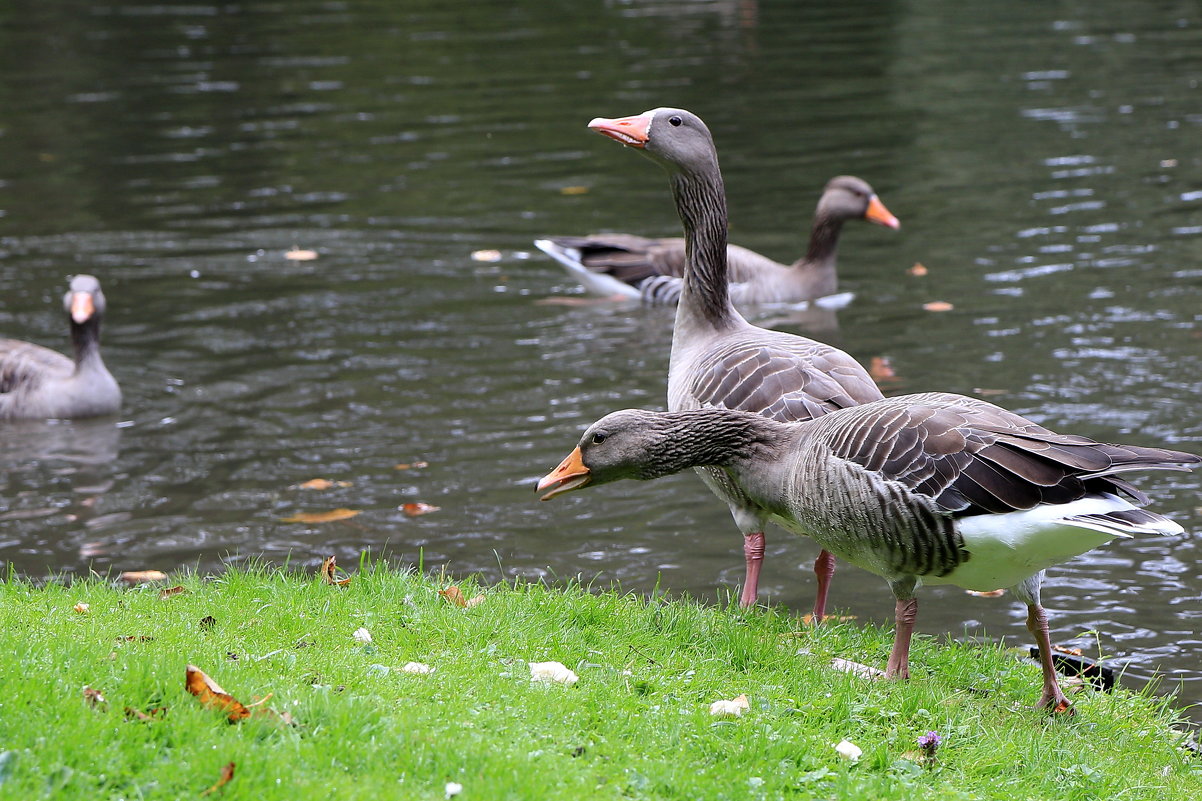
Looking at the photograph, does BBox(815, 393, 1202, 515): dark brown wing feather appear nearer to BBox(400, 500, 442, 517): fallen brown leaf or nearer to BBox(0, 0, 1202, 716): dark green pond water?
BBox(0, 0, 1202, 716): dark green pond water

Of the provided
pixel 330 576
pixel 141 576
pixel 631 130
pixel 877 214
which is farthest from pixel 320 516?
pixel 877 214

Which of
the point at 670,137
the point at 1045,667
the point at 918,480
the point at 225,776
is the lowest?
the point at 1045,667

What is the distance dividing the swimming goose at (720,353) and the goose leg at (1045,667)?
143 centimetres

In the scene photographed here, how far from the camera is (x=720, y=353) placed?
7.46 metres

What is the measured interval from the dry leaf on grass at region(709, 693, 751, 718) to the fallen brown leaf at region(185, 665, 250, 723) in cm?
184

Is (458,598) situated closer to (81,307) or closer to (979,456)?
(979,456)

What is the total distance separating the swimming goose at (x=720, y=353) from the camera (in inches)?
272

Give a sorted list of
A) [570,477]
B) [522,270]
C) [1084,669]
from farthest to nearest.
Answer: [522,270], [1084,669], [570,477]

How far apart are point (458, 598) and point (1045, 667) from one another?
2.83m

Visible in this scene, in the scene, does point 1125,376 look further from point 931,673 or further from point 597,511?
point 931,673

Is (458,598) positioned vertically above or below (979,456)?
below

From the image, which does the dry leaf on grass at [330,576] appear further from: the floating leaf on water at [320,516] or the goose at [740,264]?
the goose at [740,264]

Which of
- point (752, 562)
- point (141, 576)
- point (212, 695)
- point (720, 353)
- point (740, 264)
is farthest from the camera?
point (740, 264)

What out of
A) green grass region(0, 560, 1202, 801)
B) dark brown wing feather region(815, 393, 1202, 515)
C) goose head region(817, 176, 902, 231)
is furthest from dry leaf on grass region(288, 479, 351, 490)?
goose head region(817, 176, 902, 231)
